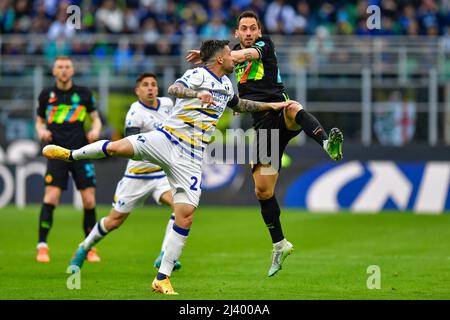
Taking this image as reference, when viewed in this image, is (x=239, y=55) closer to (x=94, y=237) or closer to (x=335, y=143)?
(x=335, y=143)

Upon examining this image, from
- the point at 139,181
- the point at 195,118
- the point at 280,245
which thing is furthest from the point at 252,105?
the point at 139,181

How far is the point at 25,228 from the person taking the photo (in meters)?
18.6

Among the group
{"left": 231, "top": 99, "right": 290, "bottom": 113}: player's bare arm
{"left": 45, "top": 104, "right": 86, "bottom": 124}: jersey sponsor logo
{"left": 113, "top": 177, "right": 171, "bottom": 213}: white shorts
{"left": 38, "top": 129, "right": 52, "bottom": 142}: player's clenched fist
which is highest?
{"left": 231, "top": 99, "right": 290, "bottom": 113}: player's bare arm

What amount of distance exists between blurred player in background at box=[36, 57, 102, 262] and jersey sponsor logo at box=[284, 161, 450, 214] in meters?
9.19

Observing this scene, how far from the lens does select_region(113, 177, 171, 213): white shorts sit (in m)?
12.1

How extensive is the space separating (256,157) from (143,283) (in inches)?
78.6

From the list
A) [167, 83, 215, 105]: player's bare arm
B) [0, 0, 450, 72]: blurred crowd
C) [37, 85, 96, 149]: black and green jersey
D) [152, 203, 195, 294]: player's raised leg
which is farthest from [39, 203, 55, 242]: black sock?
[0, 0, 450, 72]: blurred crowd

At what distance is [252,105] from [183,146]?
1171 millimetres

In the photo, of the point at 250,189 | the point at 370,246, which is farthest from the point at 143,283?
the point at 250,189

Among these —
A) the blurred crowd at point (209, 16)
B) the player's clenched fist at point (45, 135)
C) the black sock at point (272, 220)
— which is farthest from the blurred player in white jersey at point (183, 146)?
the blurred crowd at point (209, 16)

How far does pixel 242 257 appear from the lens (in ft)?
46.4

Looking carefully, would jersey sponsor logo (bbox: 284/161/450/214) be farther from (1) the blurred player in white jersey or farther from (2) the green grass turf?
(1) the blurred player in white jersey

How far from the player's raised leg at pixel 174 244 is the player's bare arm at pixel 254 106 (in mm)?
1340
